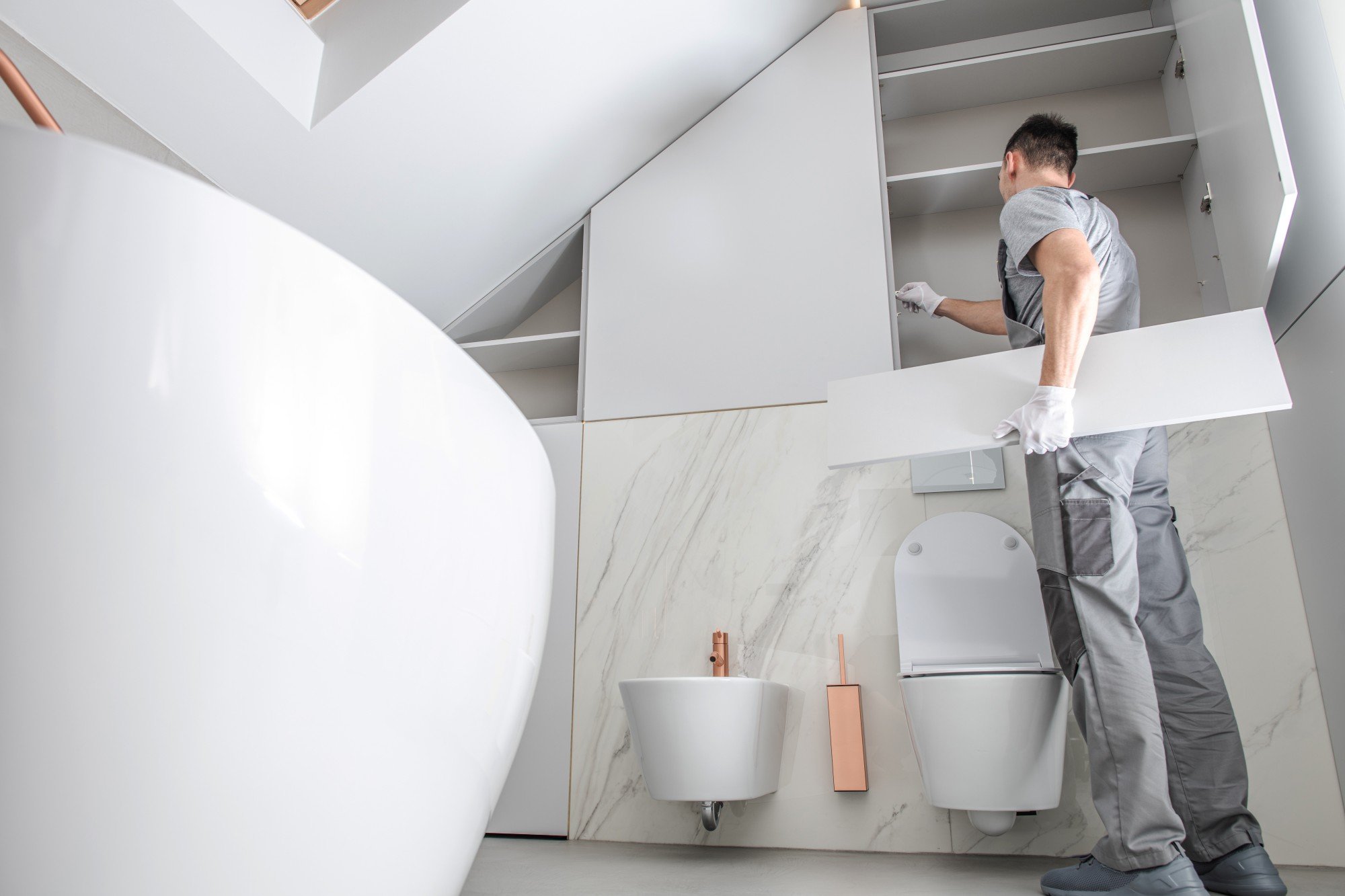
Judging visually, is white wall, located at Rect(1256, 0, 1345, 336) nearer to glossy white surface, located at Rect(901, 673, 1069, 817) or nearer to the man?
the man

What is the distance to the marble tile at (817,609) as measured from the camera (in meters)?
1.91

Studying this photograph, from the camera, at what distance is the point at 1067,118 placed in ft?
8.89

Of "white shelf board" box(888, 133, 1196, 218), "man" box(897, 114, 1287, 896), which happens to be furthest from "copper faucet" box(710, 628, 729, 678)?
"white shelf board" box(888, 133, 1196, 218)

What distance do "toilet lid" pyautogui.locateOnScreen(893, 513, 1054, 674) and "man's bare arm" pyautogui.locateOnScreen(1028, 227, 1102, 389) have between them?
2.34 feet

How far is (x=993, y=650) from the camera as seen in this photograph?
78.4 inches

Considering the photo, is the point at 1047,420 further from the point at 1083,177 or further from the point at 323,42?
the point at 323,42

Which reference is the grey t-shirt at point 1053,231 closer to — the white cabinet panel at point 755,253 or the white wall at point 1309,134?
the white wall at point 1309,134

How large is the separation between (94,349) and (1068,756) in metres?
2.01

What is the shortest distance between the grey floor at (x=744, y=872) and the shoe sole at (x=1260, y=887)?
0.09 metres

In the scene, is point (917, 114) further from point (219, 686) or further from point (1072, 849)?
point (219, 686)

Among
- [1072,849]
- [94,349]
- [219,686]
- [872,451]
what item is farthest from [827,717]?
[94,349]

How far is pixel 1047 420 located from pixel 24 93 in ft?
4.82

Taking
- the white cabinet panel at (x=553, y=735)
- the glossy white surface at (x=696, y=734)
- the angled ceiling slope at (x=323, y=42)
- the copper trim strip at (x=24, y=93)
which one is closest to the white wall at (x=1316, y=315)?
the glossy white surface at (x=696, y=734)

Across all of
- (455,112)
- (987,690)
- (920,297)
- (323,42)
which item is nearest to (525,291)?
(455,112)
